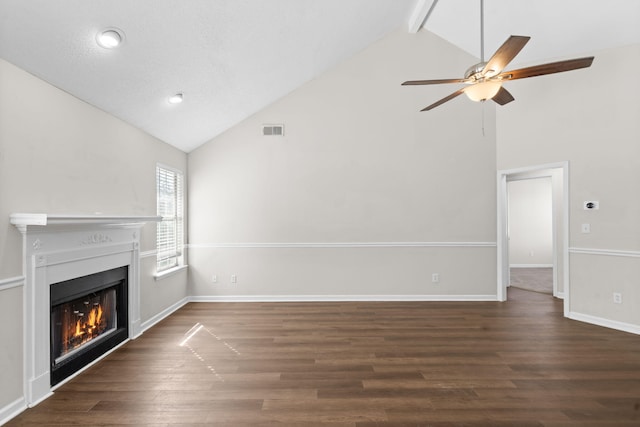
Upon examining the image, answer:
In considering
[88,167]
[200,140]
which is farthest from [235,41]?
[200,140]

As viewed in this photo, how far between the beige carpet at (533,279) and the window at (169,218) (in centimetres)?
610

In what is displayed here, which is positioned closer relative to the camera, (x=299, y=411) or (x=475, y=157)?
(x=299, y=411)

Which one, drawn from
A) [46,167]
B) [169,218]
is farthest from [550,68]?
[169,218]

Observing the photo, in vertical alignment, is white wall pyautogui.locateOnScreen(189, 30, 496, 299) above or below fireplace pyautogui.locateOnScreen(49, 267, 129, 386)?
above

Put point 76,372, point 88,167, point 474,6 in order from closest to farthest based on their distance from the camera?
point 76,372 → point 88,167 → point 474,6

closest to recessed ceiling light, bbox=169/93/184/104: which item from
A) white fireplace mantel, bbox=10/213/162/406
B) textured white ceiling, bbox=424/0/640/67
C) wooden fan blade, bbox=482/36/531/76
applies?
white fireplace mantel, bbox=10/213/162/406

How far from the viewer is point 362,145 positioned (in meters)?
5.20

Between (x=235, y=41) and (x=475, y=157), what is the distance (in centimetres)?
389

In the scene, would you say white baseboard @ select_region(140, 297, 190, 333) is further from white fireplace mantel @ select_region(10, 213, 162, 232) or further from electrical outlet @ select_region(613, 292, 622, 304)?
electrical outlet @ select_region(613, 292, 622, 304)

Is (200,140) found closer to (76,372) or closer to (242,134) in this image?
(242,134)

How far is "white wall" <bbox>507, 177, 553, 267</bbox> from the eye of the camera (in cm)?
829

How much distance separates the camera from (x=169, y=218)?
4.77m

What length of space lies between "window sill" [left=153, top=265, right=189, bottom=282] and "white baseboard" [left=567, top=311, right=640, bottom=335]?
538cm

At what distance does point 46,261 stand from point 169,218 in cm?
229
